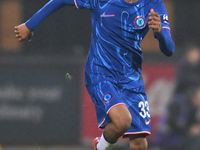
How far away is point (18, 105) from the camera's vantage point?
766cm

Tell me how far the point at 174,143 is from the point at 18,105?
97.0 inches

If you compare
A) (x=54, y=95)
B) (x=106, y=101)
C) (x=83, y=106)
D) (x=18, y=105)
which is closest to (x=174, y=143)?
(x=83, y=106)

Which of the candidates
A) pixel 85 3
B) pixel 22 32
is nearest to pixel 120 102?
pixel 85 3

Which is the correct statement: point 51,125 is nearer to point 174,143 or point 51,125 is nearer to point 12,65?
point 12,65

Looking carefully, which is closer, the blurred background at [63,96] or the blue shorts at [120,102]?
the blue shorts at [120,102]

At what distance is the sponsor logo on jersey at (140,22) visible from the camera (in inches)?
191

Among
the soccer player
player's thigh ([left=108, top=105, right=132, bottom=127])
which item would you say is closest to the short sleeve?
the soccer player

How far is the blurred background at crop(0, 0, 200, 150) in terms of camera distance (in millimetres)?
7707

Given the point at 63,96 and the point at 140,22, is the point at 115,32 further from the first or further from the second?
the point at 63,96

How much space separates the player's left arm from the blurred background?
3.05 metres

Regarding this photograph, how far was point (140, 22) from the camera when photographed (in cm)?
488

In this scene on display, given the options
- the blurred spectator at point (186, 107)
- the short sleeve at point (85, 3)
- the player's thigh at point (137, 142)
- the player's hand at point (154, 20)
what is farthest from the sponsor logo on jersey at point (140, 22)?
the blurred spectator at point (186, 107)

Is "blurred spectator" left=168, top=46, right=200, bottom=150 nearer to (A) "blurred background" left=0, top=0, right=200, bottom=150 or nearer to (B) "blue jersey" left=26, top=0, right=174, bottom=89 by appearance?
(A) "blurred background" left=0, top=0, right=200, bottom=150

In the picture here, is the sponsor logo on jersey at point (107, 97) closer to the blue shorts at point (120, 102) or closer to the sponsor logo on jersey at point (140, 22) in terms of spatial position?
the blue shorts at point (120, 102)
